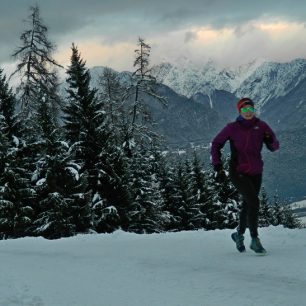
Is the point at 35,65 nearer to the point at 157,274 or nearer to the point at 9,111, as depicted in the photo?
the point at 9,111

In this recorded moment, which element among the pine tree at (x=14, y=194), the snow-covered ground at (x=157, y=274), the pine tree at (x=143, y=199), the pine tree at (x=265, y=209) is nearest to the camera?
the snow-covered ground at (x=157, y=274)

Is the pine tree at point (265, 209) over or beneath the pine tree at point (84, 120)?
beneath

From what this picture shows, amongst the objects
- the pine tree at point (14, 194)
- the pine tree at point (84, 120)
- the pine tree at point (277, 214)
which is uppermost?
the pine tree at point (84, 120)

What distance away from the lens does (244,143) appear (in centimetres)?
714

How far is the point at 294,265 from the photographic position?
6.10m

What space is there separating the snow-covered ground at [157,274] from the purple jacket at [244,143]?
1246 millimetres

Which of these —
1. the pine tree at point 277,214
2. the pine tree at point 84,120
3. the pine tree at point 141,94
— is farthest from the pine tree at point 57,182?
the pine tree at point 277,214

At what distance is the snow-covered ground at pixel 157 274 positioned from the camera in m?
4.70

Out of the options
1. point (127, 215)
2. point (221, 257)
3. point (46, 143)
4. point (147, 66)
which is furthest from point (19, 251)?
point (147, 66)

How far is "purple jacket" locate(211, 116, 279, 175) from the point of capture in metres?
7.14

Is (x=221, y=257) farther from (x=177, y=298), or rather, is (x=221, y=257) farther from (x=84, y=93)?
(x=84, y=93)

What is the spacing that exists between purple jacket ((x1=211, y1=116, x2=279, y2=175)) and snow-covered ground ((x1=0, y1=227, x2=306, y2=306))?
4.09ft

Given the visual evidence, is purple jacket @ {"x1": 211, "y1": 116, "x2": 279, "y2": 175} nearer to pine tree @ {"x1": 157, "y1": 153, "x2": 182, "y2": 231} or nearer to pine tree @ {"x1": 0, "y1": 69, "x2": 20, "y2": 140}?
pine tree @ {"x1": 0, "y1": 69, "x2": 20, "y2": 140}

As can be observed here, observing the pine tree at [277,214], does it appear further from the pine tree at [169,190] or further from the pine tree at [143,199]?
the pine tree at [143,199]
